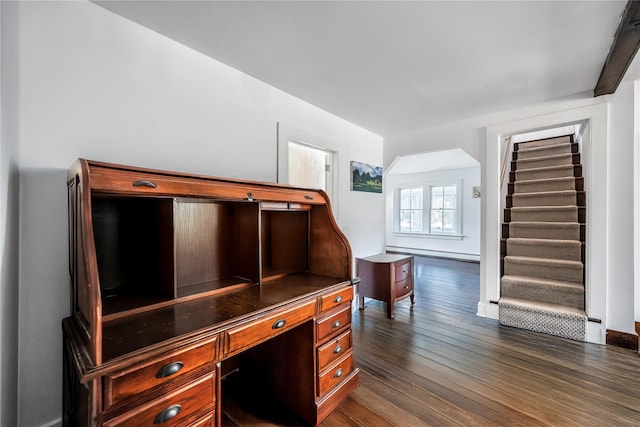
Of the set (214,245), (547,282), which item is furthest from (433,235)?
(214,245)

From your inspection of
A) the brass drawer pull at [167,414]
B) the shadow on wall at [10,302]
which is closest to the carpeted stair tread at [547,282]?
the brass drawer pull at [167,414]

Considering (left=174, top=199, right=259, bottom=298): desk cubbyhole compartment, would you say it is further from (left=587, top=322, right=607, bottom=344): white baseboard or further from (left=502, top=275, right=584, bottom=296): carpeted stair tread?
(left=587, top=322, right=607, bottom=344): white baseboard

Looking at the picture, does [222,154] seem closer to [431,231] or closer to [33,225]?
[33,225]

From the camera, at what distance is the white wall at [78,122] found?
4.36ft

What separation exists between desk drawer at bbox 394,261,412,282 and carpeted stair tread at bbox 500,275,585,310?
1064 millimetres

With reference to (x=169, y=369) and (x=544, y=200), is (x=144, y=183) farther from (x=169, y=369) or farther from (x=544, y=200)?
(x=544, y=200)

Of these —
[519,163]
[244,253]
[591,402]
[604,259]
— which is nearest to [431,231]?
[519,163]

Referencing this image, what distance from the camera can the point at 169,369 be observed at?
103 cm

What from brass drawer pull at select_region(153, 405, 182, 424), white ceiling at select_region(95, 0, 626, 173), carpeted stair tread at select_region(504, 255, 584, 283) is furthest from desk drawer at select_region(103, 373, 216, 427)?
carpeted stair tread at select_region(504, 255, 584, 283)

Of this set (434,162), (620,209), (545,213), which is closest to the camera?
(620,209)

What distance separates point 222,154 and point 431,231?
22.1 ft

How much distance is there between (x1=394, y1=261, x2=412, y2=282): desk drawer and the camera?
329 cm

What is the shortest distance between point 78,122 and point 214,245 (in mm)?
995

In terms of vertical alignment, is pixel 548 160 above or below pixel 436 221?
above
